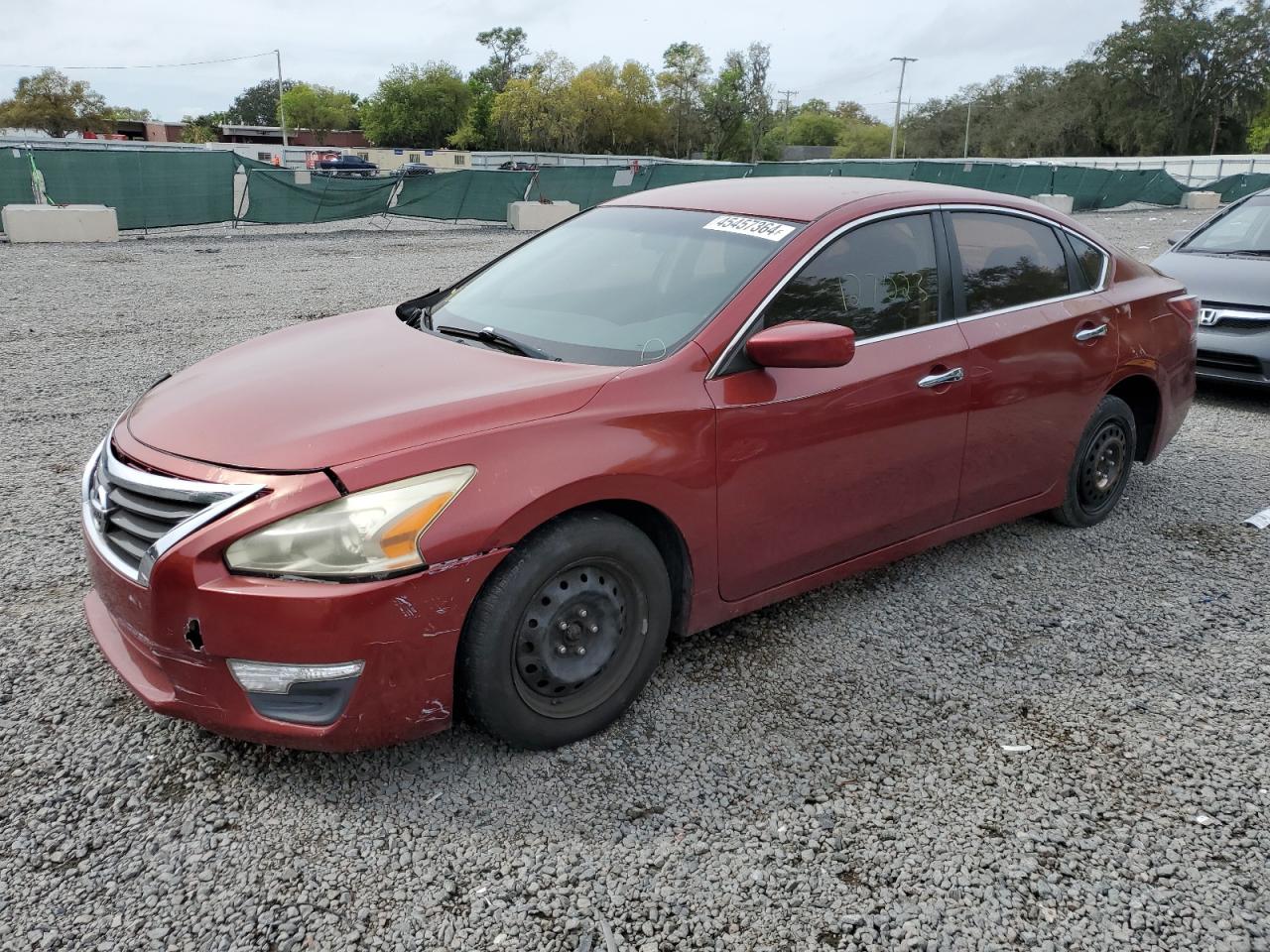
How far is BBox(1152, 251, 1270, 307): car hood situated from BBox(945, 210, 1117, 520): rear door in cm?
334

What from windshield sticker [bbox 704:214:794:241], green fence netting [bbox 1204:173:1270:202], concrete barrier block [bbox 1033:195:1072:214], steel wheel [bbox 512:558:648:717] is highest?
green fence netting [bbox 1204:173:1270:202]

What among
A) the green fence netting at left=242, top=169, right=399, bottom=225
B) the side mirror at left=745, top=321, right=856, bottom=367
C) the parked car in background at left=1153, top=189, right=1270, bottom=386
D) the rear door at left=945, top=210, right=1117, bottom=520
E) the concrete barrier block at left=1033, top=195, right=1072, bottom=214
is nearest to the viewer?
the side mirror at left=745, top=321, right=856, bottom=367

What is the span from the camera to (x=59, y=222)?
1703 cm

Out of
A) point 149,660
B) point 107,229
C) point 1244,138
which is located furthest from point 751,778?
point 1244,138

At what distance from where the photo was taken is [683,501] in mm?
2973

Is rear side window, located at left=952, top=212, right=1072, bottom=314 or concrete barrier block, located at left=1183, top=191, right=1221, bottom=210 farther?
concrete barrier block, located at left=1183, top=191, right=1221, bottom=210

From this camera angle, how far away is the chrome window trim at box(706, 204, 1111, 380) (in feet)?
10.3

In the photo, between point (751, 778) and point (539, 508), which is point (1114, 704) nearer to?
point (751, 778)

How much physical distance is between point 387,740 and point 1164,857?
206 centimetres

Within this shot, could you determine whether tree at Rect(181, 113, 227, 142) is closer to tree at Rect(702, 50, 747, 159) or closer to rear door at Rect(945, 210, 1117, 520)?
tree at Rect(702, 50, 747, 159)

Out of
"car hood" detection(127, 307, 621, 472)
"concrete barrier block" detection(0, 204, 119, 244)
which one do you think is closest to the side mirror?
"car hood" detection(127, 307, 621, 472)

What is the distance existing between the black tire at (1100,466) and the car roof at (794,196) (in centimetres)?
104

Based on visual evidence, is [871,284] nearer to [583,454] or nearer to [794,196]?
[794,196]

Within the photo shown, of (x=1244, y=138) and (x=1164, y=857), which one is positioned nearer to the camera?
(x=1164, y=857)
